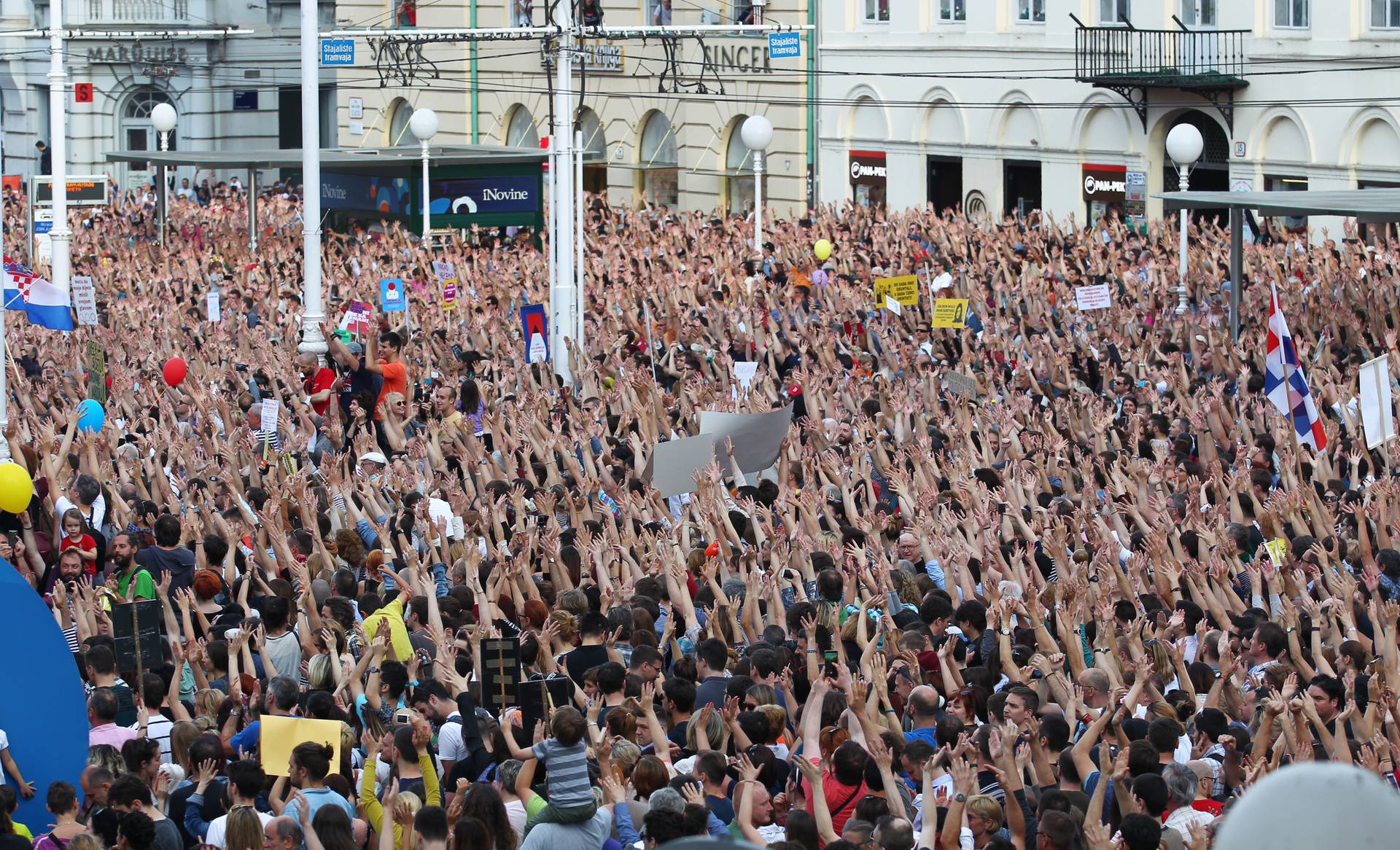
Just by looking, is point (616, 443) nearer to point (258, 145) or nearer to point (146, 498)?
point (146, 498)

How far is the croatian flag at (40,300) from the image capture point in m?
17.9

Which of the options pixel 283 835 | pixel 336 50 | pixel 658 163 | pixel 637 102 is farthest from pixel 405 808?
pixel 637 102

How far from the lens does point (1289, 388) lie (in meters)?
14.3

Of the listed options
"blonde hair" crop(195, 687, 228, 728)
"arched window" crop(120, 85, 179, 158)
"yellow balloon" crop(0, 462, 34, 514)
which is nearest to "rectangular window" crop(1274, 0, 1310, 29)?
"yellow balloon" crop(0, 462, 34, 514)

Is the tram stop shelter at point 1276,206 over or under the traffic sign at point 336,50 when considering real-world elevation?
under

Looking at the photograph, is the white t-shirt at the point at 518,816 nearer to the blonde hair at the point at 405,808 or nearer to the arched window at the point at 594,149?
the blonde hair at the point at 405,808

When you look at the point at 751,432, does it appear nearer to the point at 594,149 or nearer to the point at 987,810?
the point at 987,810

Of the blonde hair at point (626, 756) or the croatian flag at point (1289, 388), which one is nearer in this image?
the blonde hair at point (626, 756)

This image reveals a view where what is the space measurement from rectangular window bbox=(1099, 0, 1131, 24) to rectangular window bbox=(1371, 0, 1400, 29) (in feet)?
17.2

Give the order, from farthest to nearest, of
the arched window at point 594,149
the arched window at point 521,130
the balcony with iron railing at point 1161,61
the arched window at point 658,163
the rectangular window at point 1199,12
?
the arched window at point 521,130 → the arched window at point 594,149 → the arched window at point 658,163 → the rectangular window at point 1199,12 → the balcony with iron railing at point 1161,61

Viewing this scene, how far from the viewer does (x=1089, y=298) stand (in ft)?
65.4

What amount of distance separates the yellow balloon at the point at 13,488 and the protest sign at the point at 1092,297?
37.7 ft

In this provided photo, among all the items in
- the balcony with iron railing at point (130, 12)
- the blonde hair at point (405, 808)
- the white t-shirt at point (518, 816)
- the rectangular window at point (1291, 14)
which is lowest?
the white t-shirt at point (518, 816)

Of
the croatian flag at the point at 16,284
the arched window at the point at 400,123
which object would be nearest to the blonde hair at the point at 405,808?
the croatian flag at the point at 16,284
